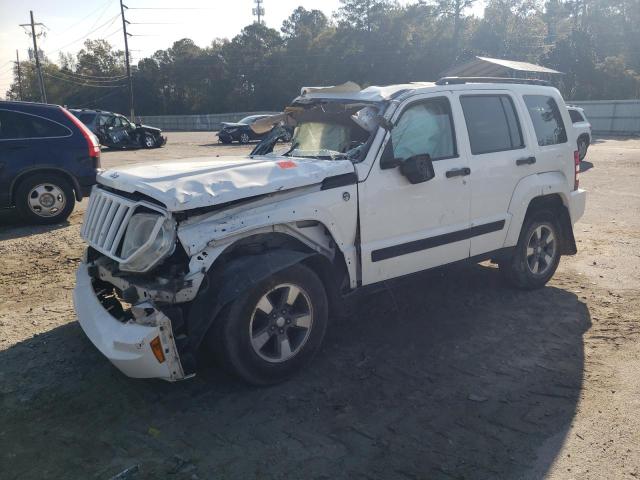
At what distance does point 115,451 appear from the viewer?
3.09 meters

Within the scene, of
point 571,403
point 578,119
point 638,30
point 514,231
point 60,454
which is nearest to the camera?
point 60,454

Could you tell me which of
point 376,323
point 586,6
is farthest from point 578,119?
point 586,6

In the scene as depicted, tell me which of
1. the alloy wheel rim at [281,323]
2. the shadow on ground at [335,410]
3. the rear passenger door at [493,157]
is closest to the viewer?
the shadow on ground at [335,410]

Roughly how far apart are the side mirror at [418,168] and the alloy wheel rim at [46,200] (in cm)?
624

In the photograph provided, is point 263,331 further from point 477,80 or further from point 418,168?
point 477,80

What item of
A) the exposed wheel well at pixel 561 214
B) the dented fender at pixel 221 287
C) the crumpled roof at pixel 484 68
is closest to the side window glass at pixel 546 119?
the exposed wheel well at pixel 561 214

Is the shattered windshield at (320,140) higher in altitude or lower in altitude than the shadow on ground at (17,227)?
higher

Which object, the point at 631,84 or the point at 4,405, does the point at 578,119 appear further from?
the point at 631,84

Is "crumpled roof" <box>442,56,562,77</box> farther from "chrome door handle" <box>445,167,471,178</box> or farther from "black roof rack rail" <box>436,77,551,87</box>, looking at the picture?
"chrome door handle" <box>445,167,471,178</box>

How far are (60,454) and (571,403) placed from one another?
311cm

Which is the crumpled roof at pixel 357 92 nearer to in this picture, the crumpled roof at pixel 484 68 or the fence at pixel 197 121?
the crumpled roof at pixel 484 68

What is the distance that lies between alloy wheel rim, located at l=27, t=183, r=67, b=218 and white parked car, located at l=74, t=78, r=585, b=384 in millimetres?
4472

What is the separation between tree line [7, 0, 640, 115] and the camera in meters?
48.5

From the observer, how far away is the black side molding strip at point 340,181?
3.98 m
